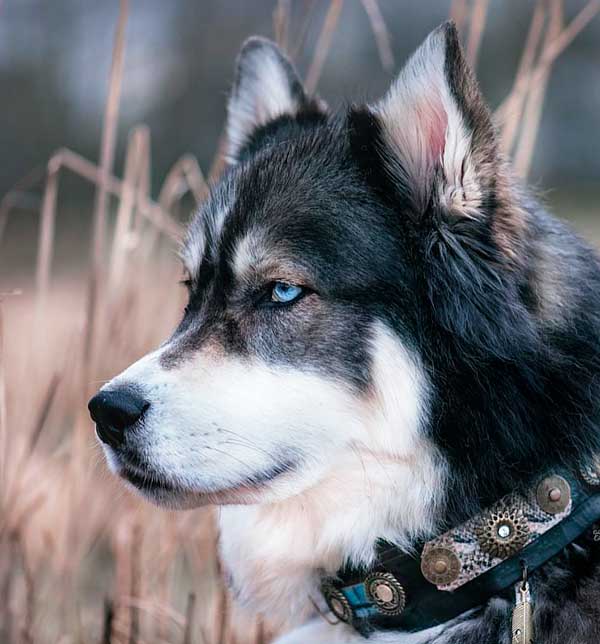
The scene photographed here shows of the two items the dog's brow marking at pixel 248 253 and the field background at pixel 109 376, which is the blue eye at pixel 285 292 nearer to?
the dog's brow marking at pixel 248 253

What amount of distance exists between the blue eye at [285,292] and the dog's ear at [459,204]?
27 cm

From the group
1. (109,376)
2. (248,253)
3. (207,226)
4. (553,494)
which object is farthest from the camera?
(109,376)

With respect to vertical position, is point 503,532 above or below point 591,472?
below

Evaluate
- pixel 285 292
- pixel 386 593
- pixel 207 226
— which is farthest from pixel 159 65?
pixel 386 593

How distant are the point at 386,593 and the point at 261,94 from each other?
1441 millimetres

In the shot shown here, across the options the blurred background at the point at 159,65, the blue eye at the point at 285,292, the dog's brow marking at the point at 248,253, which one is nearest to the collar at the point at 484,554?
the blue eye at the point at 285,292

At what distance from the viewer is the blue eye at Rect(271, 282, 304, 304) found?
2055 mm

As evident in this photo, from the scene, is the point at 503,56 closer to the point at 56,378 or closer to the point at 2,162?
the point at 2,162

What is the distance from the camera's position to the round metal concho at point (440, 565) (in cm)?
192

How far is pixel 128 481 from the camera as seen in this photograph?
2010mm

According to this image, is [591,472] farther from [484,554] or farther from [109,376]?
[109,376]

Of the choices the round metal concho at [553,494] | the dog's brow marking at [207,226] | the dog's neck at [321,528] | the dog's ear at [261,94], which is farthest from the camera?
the dog's ear at [261,94]

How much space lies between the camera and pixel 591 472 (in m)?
1.93

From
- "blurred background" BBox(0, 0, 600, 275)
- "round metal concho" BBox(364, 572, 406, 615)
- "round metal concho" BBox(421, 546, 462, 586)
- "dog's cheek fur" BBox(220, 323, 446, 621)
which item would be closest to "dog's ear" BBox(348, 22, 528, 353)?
"dog's cheek fur" BBox(220, 323, 446, 621)
